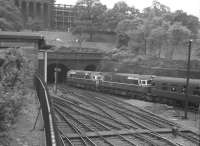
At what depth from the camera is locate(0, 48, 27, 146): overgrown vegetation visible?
9291 millimetres

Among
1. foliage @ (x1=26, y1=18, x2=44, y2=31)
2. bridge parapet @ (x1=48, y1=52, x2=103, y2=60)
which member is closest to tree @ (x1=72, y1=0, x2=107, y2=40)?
foliage @ (x1=26, y1=18, x2=44, y2=31)

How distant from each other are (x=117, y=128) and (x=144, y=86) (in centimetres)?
1442

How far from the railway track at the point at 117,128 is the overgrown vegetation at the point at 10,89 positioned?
6.13 meters

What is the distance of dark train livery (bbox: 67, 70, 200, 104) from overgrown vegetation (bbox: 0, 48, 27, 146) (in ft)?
61.7

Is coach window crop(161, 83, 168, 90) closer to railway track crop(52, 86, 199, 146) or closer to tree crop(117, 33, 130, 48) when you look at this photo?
railway track crop(52, 86, 199, 146)

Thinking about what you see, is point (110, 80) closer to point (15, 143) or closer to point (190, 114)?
point (190, 114)

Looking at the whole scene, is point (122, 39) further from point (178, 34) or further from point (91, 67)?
point (178, 34)

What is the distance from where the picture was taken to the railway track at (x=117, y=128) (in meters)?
19.8

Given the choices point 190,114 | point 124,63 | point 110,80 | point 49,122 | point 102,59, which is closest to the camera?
point 49,122

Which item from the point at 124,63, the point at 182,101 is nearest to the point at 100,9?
the point at 124,63

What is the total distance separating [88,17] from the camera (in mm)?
82875

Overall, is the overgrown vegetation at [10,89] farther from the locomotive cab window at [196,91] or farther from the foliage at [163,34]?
the foliage at [163,34]

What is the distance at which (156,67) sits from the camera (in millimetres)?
52719

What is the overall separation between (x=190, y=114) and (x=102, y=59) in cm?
3752
